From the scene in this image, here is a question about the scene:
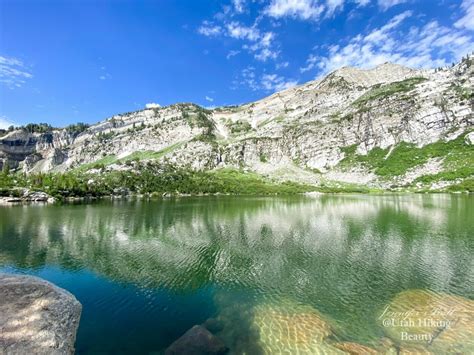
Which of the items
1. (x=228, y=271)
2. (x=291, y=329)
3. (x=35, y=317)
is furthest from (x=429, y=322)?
(x=35, y=317)

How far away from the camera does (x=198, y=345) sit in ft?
58.5

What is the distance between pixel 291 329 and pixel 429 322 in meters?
10.5

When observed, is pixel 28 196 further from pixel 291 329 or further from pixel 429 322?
pixel 429 322

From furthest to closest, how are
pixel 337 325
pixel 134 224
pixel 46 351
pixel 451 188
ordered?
pixel 451 188 < pixel 134 224 < pixel 337 325 < pixel 46 351

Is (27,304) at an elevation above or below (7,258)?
above

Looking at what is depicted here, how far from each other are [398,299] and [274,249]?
20.9 meters

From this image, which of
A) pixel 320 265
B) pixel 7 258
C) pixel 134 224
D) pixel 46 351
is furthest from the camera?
pixel 134 224

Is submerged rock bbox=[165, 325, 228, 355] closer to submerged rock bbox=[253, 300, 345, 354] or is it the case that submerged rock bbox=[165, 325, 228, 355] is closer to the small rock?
the small rock

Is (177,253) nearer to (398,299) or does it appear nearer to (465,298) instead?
(398,299)

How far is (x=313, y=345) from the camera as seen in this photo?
1861 centimetres

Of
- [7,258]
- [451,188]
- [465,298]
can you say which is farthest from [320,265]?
→ [451,188]

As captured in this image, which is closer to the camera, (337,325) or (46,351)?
(46,351)

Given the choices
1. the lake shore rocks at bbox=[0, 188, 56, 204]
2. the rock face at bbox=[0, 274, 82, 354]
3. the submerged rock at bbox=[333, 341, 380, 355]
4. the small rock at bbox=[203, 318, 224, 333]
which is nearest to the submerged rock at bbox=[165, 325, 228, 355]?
the small rock at bbox=[203, 318, 224, 333]

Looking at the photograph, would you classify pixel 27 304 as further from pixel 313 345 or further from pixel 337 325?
pixel 337 325
